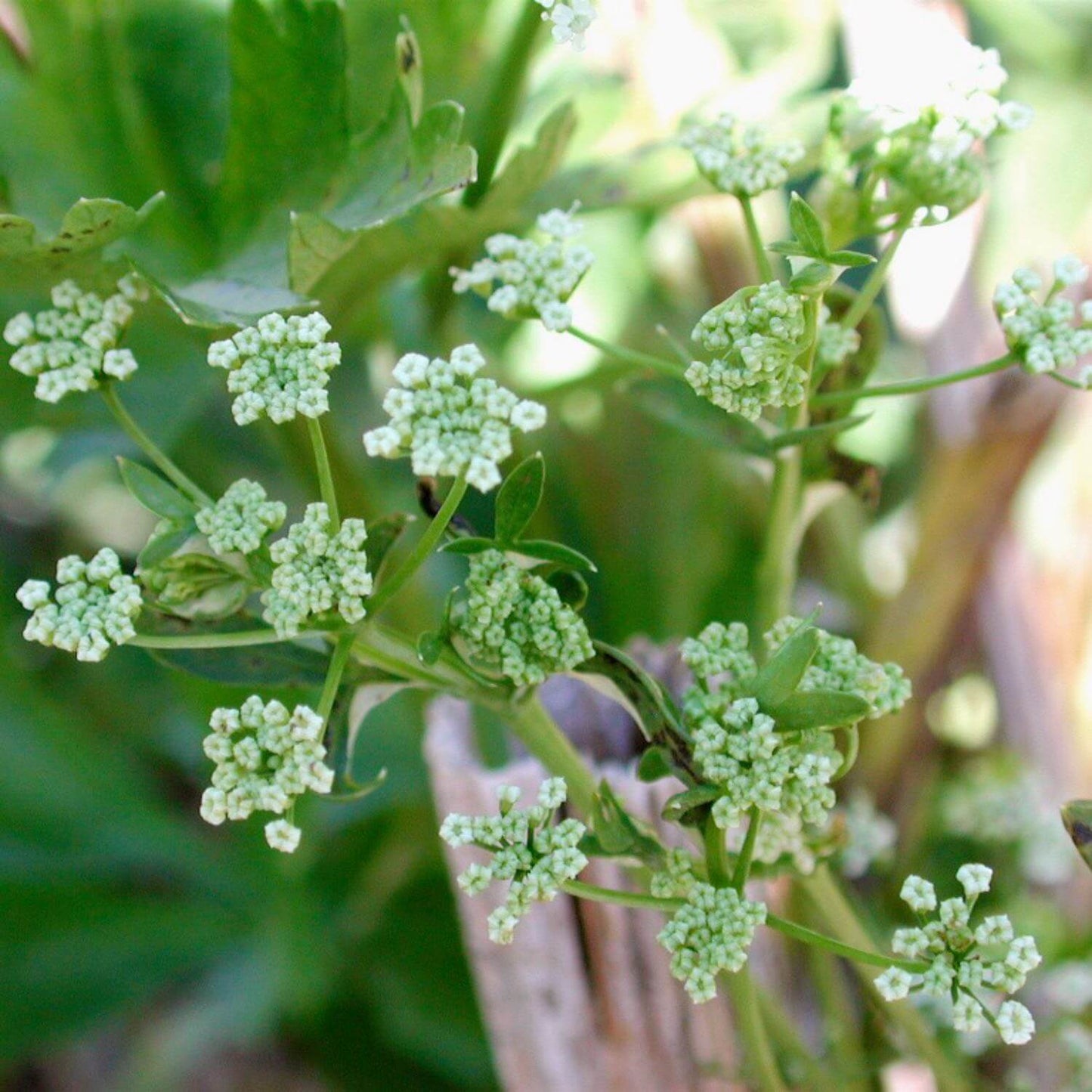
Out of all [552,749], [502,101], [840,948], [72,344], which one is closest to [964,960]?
[840,948]

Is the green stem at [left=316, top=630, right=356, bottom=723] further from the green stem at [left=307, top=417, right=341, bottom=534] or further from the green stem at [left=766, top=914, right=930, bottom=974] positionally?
the green stem at [left=766, top=914, right=930, bottom=974]

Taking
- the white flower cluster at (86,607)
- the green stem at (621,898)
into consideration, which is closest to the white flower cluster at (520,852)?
the green stem at (621,898)

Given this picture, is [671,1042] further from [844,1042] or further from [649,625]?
[649,625]

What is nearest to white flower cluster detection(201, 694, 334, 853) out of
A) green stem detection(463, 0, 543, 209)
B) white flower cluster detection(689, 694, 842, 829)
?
white flower cluster detection(689, 694, 842, 829)

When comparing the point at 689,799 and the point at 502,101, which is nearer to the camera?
the point at 689,799

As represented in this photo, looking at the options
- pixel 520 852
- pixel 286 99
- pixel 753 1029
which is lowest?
pixel 753 1029

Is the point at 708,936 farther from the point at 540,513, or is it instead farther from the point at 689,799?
the point at 540,513
